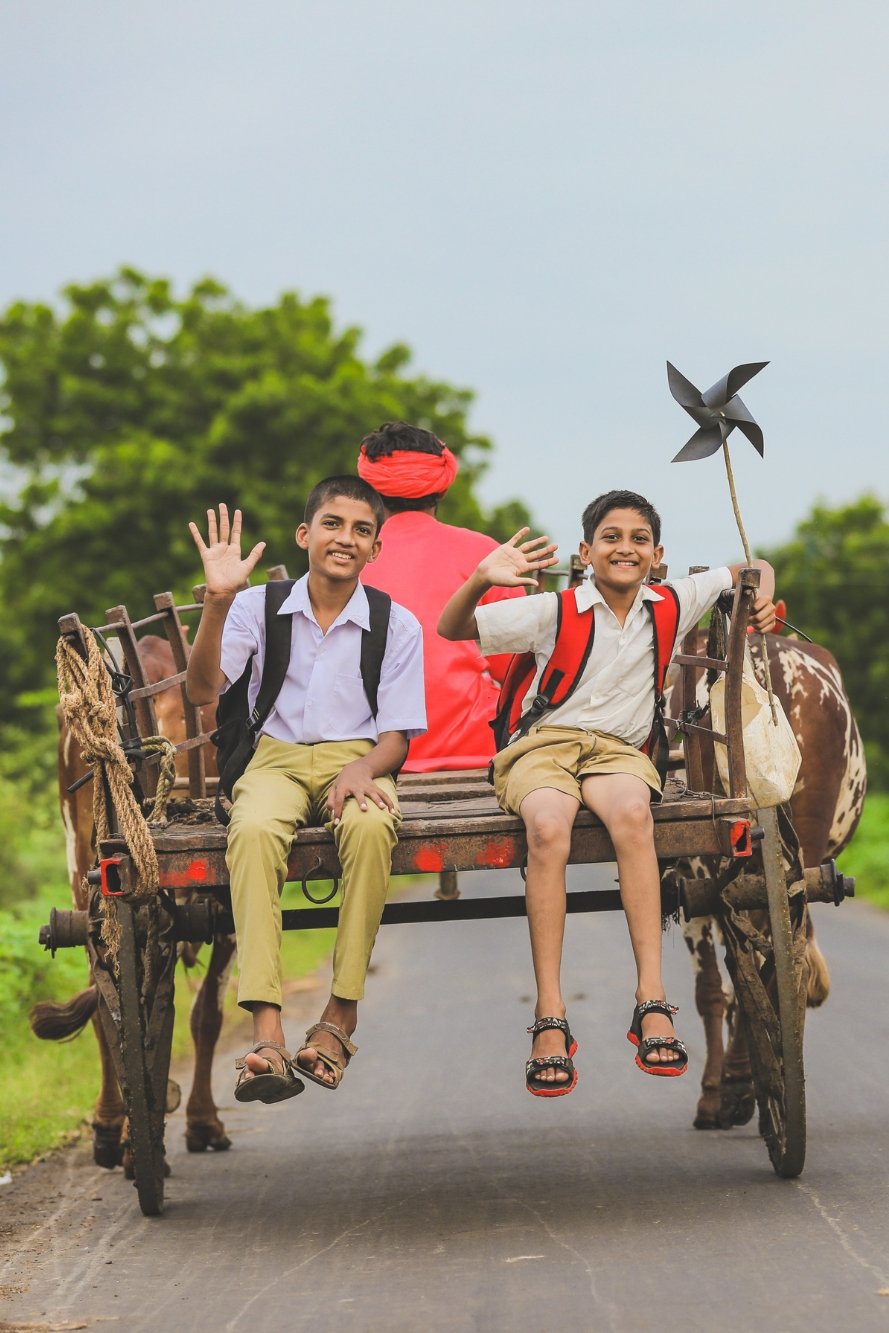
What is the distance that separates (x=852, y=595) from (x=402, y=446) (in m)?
A: 31.9

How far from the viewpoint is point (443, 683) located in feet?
24.3

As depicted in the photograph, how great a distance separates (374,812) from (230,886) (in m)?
→ 0.55

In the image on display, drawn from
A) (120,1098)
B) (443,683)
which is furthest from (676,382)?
(120,1098)

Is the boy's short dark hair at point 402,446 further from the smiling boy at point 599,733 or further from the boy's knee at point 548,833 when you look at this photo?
the boy's knee at point 548,833

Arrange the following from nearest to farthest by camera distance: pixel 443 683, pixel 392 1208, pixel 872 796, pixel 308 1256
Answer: pixel 308 1256, pixel 392 1208, pixel 443 683, pixel 872 796

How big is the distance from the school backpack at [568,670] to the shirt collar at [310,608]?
1.81 feet

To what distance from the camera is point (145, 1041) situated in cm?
638

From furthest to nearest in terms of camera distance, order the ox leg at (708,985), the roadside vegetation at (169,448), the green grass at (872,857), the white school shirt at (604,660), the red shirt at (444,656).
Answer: the roadside vegetation at (169,448) < the green grass at (872,857) < the ox leg at (708,985) < the red shirt at (444,656) < the white school shirt at (604,660)

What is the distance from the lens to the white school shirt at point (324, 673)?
6.31 metres

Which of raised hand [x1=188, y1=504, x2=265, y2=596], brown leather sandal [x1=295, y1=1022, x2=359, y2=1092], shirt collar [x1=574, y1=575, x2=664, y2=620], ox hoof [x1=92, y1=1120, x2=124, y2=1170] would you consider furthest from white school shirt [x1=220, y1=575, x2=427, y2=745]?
ox hoof [x1=92, y1=1120, x2=124, y2=1170]

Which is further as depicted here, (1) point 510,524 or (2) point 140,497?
(1) point 510,524

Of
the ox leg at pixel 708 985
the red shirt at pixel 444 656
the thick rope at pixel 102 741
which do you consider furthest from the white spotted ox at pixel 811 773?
the thick rope at pixel 102 741

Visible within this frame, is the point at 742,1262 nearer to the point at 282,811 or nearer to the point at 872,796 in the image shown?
the point at 282,811

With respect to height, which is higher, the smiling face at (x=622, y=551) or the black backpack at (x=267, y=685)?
the smiling face at (x=622, y=551)
